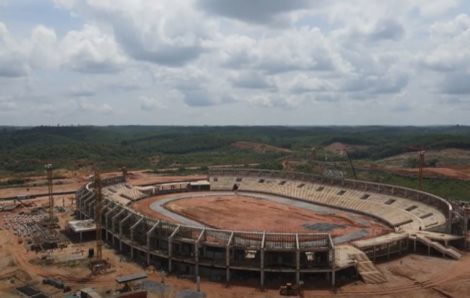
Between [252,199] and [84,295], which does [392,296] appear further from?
[252,199]

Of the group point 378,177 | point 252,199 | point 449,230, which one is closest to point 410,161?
point 378,177

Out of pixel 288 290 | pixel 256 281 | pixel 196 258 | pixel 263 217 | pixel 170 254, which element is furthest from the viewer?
pixel 263 217

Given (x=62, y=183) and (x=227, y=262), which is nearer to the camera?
(x=227, y=262)

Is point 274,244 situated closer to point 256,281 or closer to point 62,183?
point 256,281

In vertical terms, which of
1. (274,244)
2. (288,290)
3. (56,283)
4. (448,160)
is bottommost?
(56,283)

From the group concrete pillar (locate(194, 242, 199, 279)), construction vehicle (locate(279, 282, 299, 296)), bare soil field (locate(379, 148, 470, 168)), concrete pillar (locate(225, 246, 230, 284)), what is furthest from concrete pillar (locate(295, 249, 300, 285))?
bare soil field (locate(379, 148, 470, 168))

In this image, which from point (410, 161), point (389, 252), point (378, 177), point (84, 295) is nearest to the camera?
point (84, 295)

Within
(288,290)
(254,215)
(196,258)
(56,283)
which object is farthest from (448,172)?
(56,283)
